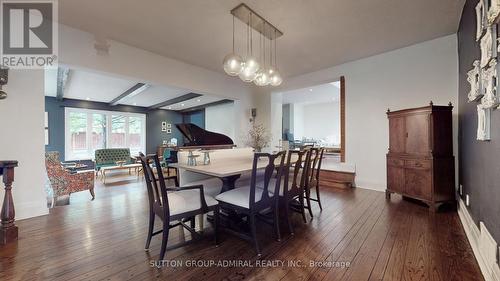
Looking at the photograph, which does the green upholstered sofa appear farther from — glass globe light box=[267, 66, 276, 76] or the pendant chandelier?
glass globe light box=[267, 66, 276, 76]

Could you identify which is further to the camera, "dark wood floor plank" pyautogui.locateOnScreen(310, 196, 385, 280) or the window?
the window

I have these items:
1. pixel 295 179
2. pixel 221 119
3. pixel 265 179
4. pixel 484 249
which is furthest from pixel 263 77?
pixel 221 119

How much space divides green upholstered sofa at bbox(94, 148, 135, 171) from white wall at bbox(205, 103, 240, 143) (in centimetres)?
367

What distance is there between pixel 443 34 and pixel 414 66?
0.58 metres

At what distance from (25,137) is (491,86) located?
5.15 meters

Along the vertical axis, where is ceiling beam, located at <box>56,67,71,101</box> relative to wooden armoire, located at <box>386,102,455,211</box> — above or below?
above

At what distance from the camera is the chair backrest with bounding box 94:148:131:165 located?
6984 millimetres

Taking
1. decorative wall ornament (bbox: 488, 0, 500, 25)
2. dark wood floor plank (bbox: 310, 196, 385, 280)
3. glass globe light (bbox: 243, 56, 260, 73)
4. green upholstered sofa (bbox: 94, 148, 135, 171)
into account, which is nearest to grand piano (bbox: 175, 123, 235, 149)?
glass globe light (bbox: 243, 56, 260, 73)

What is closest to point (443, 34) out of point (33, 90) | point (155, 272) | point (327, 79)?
point (327, 79)

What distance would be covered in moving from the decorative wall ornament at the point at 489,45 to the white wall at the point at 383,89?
2.30 metres

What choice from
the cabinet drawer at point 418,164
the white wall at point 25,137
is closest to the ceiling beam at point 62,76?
the white wall at point 25,137

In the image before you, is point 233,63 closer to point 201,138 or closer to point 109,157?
point 201,138

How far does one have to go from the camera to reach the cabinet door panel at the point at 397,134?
3.37 m

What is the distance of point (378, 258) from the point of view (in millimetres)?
1809
